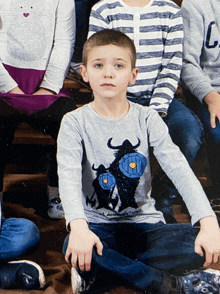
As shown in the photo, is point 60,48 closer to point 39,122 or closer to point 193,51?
point 39,122

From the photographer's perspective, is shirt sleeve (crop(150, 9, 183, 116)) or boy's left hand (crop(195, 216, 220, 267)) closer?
boy's left hand (crop(195, 216, 220, 267))

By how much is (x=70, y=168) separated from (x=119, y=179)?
10cm

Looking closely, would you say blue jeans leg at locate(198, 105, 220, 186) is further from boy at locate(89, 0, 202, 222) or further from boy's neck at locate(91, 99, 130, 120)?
boy's neck at locate(91, 99, 130, 120)

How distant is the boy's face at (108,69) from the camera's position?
1.93 feet

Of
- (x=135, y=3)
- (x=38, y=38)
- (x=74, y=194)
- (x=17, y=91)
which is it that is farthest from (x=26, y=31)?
(x=74, y=194)

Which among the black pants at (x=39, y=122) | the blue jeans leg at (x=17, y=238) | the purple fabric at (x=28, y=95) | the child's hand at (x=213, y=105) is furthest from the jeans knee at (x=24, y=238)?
the child's hand at (x=213, y=105)

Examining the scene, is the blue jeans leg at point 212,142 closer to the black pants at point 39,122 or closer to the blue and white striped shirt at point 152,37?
the blue and white striped shirt at point 152,37

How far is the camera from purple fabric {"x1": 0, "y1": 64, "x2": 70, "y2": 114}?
27.2 inches

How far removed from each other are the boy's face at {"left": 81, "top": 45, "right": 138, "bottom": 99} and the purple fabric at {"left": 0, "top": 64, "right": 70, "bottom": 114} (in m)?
0.14

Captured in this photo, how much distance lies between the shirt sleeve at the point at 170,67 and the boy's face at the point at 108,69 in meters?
0.15

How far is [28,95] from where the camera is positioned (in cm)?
72

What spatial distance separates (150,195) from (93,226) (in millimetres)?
138

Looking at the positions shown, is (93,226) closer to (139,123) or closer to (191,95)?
(139,123)

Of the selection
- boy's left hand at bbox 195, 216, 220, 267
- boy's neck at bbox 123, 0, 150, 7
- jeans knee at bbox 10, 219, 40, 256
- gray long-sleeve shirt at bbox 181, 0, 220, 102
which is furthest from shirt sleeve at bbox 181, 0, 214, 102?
jeans knee at bbox 10, 219, 40, 256
